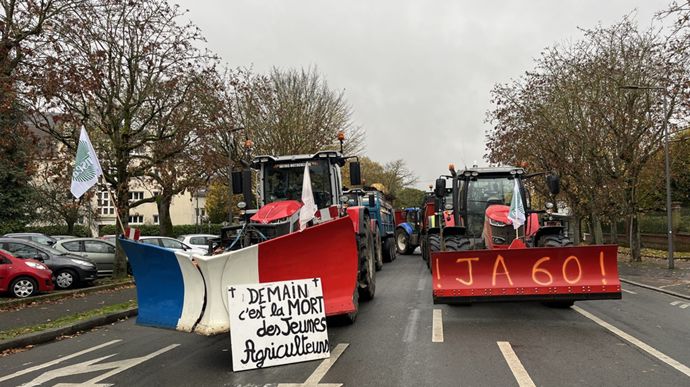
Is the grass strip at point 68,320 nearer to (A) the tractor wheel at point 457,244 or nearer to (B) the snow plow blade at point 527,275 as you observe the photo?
(B) the snow plow blade at point 527,275

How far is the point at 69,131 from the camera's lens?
58.2 feet

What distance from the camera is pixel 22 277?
1376cm

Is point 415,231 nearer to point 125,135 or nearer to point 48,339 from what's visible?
point 125,135

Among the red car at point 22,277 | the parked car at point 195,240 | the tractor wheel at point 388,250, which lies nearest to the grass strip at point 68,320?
the red car at point 22,277

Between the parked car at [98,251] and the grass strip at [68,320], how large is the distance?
7242mm

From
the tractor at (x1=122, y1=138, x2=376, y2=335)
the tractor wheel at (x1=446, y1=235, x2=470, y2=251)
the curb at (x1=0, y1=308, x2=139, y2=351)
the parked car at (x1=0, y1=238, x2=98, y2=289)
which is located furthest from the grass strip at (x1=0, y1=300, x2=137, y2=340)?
the tractor wheel at (x1=446, y1=235, x2=470, y2=251)

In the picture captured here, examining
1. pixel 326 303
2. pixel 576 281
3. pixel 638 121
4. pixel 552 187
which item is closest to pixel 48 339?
pixel 326 303

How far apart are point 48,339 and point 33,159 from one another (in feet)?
30.3

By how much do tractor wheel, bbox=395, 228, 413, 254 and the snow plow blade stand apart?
2014 centimetres

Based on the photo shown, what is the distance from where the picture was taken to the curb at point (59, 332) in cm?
840

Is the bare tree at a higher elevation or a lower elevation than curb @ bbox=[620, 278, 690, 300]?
higher

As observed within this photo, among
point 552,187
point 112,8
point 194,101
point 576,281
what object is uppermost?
point 112,8

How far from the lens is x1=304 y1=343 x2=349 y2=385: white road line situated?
566 cm

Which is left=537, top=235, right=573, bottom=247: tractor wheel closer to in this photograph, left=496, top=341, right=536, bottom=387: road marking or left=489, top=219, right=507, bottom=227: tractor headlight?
left=489, top=219, right=507, bottom=227: tractor headlight
